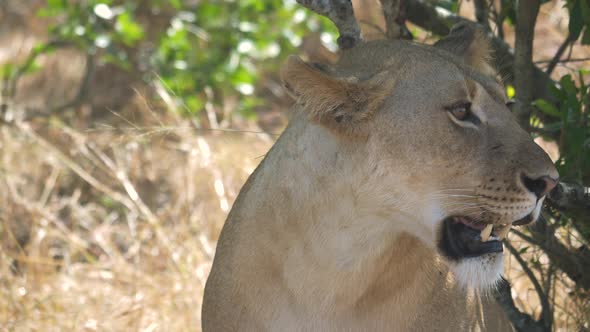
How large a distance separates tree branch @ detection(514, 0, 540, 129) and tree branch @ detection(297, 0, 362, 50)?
0.52m

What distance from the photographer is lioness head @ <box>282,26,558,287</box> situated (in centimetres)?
225

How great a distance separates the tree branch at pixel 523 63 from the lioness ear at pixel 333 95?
0.75 m

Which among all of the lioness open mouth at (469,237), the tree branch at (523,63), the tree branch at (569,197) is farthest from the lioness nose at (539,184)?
the tree branch at (523,63)

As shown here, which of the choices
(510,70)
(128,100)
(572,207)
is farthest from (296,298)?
(128,100)

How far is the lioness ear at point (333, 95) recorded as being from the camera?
224cm

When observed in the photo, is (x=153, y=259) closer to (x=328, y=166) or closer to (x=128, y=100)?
(x=328, y=166)

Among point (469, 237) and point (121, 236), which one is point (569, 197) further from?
point (121, 236)

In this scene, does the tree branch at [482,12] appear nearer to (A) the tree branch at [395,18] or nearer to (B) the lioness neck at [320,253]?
(A) the tree branch at [395,18]

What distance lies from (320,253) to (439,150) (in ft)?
1.41

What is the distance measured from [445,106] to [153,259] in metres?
2.48

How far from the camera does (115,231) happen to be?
4715mm

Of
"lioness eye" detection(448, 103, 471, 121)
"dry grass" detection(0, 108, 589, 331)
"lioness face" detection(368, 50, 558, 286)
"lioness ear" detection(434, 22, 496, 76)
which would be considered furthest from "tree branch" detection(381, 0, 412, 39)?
"lioness eye" detection(448, 103, 471, 121)

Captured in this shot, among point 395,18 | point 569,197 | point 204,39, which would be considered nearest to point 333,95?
point 569,197

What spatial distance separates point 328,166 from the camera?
2387 millimetres
